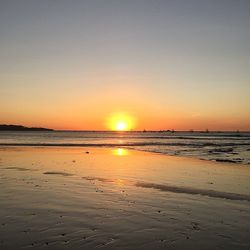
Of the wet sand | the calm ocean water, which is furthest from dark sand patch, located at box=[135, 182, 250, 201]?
the calm ocean water

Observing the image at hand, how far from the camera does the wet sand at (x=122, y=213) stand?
819 cm

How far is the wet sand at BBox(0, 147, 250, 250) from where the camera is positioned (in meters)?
8.19

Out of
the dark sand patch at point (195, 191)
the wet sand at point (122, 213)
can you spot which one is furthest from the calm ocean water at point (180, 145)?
the wet sand at point (122, 213)

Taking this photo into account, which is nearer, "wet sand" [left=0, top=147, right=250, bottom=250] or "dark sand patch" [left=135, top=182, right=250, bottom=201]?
"wet sand" [left=0, top=147, right=250, bottom=250]

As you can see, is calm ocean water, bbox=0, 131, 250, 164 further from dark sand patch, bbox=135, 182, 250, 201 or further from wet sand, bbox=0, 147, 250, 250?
wet sand, bbox=0, 147, 250, 250

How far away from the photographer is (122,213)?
35.3 ft

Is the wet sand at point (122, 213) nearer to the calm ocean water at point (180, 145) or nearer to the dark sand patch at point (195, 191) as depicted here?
the dark sand patch at point (195, 191)

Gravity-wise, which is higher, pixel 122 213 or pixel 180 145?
pixel 180 145

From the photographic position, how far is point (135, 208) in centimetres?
1146

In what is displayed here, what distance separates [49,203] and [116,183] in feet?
17.6

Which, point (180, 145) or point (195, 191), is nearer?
point (195, 191)

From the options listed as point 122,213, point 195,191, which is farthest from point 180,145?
point 122,213

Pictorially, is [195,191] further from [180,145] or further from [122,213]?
[180,145]

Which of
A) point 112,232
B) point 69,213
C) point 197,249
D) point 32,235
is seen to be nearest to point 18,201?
point 69,213
